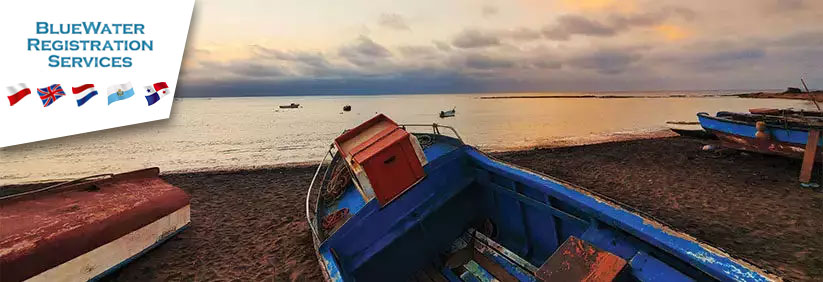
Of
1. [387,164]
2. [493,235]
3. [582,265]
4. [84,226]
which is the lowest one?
[493,235]

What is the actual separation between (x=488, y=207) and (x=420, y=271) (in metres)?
1.51

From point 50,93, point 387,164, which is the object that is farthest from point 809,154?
point 50,93

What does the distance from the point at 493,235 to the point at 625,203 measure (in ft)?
21.0

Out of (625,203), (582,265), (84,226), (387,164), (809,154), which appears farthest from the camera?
(809,154)

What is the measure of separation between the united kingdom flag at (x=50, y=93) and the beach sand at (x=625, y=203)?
4.75m

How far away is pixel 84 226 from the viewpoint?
19.0 feet

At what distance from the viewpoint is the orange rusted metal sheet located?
3.19m

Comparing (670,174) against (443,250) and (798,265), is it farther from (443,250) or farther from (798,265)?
(443,250)

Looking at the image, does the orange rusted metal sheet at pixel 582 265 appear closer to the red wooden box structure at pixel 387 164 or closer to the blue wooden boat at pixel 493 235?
the blue wooden boat at pixel 493 235

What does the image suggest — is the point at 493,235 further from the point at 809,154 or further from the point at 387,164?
the point at 809,154

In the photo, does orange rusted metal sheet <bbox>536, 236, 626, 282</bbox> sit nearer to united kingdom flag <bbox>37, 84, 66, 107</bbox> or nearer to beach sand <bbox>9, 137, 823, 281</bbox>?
beach sand <bbox>9, 137, 823, 281</bbox>

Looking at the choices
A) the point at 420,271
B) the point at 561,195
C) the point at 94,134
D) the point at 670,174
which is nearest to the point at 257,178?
the point at 420,271

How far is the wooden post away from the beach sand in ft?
1.49

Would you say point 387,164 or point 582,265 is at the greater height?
point 387,164
